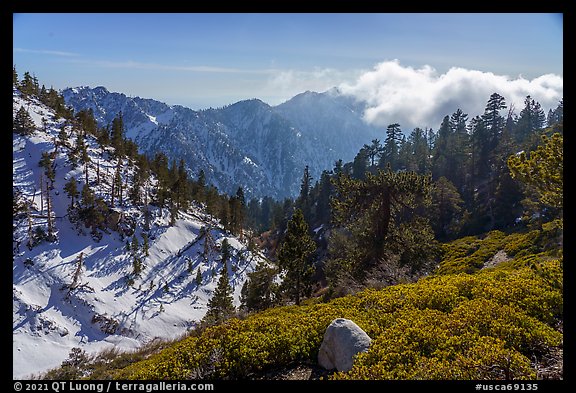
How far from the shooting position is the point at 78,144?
209 ft

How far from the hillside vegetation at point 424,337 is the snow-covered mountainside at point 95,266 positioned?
30.5 metres

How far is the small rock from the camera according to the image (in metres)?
6.94

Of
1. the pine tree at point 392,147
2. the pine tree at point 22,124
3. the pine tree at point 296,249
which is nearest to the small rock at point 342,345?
the pine tree at point 296,249

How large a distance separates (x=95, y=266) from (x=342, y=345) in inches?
1967

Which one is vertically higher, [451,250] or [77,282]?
[451,250]

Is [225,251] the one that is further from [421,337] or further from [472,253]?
[421,337]

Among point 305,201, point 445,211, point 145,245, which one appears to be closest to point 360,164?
point 305,201

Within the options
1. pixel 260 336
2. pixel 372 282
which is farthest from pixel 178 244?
pixel 260 336

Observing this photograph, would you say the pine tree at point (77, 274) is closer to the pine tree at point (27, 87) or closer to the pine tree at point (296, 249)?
the pine tree at point (296, 249)

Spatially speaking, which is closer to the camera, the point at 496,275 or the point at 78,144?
the point at 496,275

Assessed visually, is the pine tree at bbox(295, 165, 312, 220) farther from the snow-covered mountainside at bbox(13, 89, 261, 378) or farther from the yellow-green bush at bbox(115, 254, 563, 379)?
the yellow-green bush at bbox(115, 254, 563, 379)
